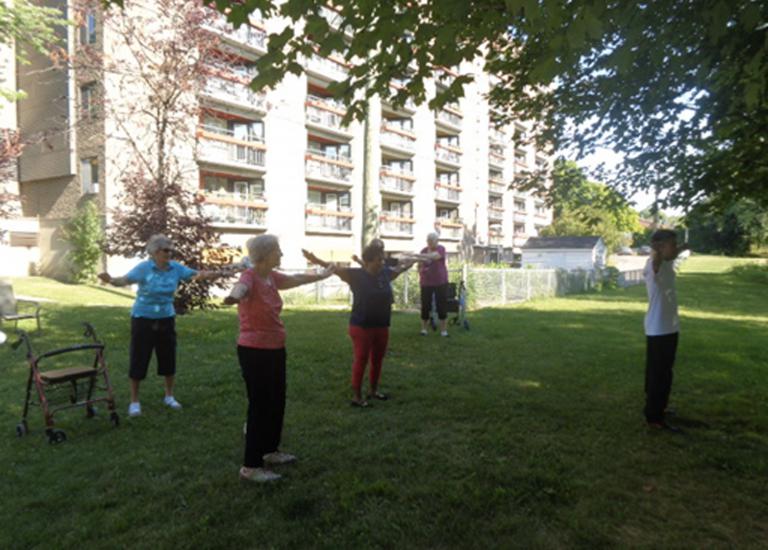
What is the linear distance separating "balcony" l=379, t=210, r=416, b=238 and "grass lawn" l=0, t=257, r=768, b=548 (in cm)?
2808

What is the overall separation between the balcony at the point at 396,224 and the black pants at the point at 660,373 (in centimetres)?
3028

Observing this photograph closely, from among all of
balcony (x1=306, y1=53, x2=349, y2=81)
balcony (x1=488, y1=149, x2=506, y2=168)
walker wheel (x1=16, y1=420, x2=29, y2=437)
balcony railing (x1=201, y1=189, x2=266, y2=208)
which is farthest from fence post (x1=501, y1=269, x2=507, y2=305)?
balcony (x1=488, y1=149, x2=506, y2=168)

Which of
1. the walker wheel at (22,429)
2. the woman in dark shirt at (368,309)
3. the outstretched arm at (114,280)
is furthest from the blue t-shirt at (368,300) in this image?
the walker wheel at (22,429)

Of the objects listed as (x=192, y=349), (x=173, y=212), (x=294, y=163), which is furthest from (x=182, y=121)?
(x=294, y=163)

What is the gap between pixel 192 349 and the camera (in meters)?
9.09

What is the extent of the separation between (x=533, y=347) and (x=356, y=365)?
4875mm

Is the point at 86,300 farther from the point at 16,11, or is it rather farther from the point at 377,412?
the point at 377,412

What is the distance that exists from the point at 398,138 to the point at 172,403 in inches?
1310

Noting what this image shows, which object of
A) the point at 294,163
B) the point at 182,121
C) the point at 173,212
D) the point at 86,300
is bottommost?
the point at 86,300

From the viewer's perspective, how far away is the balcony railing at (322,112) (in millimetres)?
30031

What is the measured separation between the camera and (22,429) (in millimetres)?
4969

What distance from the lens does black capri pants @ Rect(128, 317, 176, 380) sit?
551 centimetres

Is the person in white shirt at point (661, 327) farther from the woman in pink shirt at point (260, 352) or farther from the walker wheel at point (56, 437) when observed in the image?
the walker wheel at point (56, 437)

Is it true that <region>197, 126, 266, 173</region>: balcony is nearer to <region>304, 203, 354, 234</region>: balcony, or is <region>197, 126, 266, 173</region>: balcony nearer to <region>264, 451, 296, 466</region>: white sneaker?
<region>304, 203, 354, 234</region>: balcony
